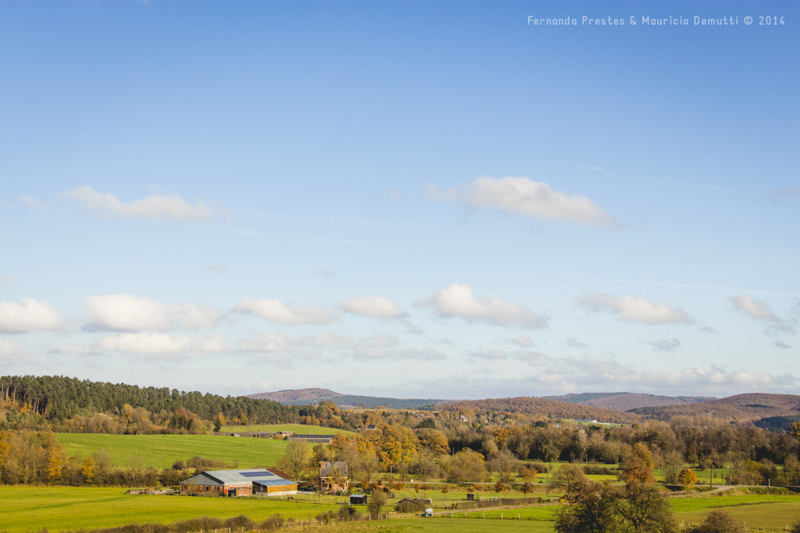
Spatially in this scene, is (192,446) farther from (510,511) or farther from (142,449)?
(510,511)

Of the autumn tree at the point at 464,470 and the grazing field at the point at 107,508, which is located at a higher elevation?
the grazing field at the point at 107,508

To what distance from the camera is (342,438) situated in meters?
130

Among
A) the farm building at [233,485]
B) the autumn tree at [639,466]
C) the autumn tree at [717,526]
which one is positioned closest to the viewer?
the autumn tree at [717,526]

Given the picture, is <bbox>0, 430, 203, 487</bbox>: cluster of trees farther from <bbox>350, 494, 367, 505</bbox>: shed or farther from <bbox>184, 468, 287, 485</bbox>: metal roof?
<bbox>350, 494, 367, 505</bbox>: shed

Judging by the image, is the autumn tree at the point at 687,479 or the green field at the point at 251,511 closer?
the green field at the point at 251,511

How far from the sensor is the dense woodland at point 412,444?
93500mm

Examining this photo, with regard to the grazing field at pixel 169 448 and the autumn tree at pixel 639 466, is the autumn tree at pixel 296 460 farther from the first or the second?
the autumn tree at pixel 639 466

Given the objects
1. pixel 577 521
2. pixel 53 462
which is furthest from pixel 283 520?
pixel 53 462

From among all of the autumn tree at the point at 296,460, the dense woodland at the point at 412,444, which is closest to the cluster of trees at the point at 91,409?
the dense woodland at the point at 412,444

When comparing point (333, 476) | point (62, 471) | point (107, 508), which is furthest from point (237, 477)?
point (62, 471)

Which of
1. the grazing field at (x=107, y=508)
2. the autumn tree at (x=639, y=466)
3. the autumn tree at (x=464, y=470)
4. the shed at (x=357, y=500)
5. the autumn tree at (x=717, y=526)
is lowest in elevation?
the autumn tree at (x=464, y=470)

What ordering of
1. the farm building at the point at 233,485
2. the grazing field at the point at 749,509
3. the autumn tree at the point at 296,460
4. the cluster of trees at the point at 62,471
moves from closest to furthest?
1. the grazing field at the point at 749,509
2. the farm building at the point at 233,485
3. the cluster of trees at the point at 62,471
4. the autumn tree at the point at 296,460

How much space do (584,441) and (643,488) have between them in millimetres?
110569

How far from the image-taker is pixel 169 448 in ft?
420
